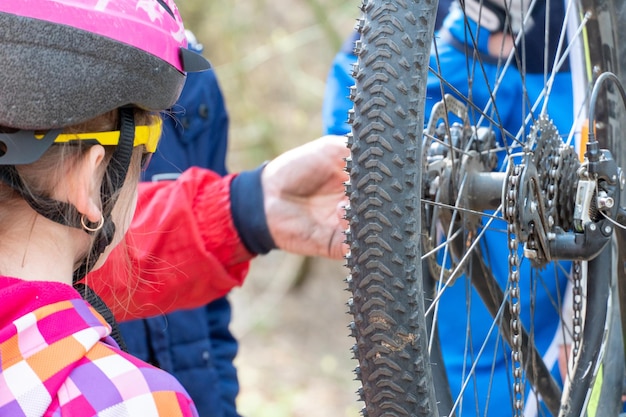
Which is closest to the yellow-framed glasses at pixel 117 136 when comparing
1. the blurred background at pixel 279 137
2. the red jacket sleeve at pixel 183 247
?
the red jacket sleeve at pixel 183 247

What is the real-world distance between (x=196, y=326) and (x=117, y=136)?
1.33 metres

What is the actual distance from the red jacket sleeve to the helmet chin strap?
67 centimetres

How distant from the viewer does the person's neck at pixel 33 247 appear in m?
1.17

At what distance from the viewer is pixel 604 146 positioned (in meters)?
1.57

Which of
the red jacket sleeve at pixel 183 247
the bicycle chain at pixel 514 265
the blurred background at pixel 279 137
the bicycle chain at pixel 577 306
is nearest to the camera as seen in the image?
the bicycle chain at pixel 514 265

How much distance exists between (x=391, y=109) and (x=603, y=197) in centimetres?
46

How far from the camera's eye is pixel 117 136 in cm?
122

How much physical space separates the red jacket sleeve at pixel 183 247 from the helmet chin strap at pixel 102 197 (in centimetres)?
67

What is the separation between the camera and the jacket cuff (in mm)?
2068

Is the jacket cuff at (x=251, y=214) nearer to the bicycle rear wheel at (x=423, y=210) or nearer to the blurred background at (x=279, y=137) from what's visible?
the bicycle rear wheel at (x=423, y=210)

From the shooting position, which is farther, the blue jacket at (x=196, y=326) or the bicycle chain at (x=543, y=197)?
the blue jacket at (x=196, y=326)

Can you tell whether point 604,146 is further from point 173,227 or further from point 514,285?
point 173,227

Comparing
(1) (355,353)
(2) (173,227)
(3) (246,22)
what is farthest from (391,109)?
(3) (246,22)

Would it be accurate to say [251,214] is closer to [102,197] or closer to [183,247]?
[183,247]
